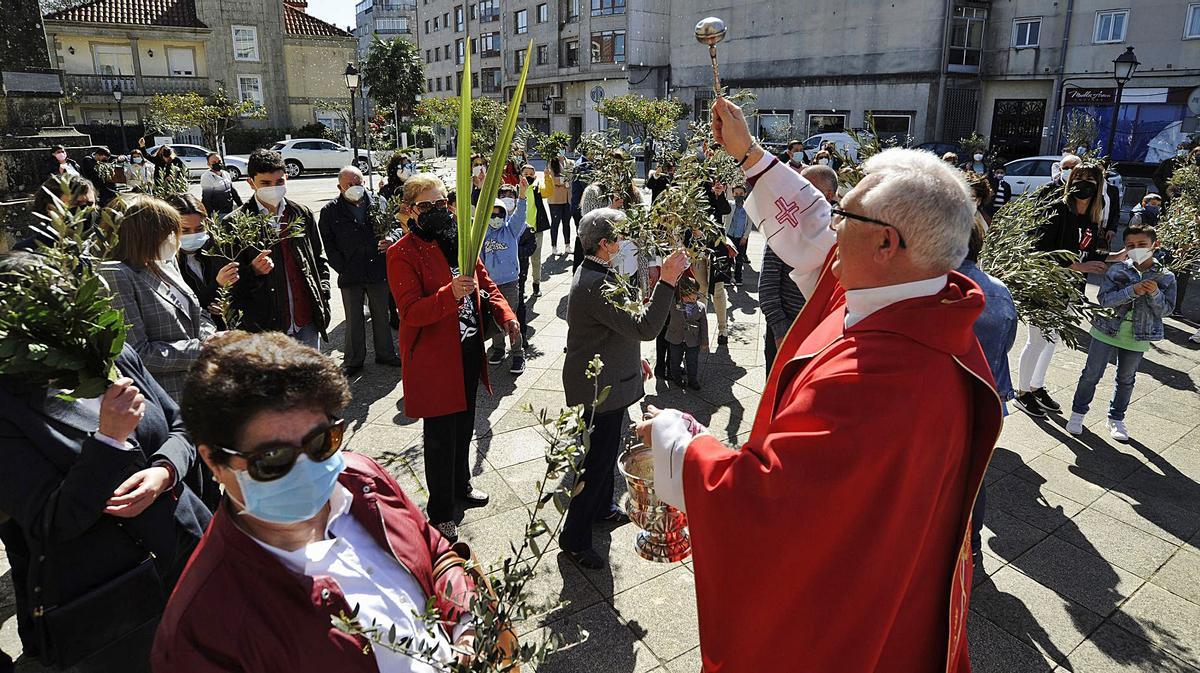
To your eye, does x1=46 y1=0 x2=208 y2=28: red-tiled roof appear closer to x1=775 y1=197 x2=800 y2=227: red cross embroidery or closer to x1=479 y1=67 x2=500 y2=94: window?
x1=479 y1=67 x2=500 y2=94: window

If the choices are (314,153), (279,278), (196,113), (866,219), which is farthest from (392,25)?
(866,219)

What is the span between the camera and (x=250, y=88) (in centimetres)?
4041

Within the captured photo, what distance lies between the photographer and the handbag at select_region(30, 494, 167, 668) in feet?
7.34

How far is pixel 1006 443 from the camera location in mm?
5566

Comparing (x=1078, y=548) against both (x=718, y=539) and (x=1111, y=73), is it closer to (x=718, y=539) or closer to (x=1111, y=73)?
(x=718, y=539)

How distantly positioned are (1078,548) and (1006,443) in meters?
1.50

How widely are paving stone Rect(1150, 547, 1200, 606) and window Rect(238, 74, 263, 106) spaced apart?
45395 mm

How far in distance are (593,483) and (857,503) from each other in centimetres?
236

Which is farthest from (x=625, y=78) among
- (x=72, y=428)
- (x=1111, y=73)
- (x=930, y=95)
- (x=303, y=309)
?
(x=72, y=428)

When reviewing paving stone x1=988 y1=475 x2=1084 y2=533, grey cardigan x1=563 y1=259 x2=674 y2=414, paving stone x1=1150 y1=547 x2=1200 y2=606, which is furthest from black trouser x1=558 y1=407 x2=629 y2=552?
paving stone x1=1150 y1=547 x2=1200 y2=606

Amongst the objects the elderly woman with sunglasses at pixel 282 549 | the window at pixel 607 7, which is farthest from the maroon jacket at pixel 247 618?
the window at pixel 607 7

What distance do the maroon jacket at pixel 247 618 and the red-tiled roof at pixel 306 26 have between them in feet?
152

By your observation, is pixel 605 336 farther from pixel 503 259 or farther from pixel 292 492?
pixel 503 259

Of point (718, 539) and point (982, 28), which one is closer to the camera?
point (718, 539)
